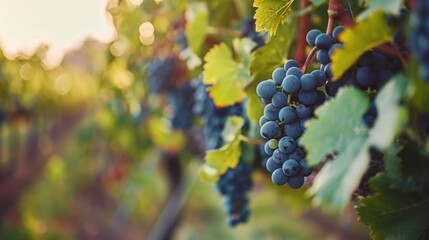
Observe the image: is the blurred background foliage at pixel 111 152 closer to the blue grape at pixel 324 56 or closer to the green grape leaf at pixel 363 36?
the blue grape at pixel 324 56

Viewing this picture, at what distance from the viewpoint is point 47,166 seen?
3.27 m

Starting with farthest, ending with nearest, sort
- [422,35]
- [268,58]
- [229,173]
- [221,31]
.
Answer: [221,31], [229,173], [268,58], [422,35]

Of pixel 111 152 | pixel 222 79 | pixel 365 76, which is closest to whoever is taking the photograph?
pixel 365 76

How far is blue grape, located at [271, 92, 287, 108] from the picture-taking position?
64 cm

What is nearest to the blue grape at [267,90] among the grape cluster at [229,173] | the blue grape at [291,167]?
the blue grape at [291,167]

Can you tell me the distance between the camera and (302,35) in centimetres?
95

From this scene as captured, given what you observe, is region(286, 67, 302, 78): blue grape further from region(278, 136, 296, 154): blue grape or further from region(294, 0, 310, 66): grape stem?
region(294, 0, 310, 66): grape stem

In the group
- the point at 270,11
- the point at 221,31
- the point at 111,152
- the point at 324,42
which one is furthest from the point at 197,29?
the point at 111,152

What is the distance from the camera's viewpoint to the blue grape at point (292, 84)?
0.63 m

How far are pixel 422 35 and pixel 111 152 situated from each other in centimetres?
277

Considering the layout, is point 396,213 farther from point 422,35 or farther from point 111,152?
point 111,152

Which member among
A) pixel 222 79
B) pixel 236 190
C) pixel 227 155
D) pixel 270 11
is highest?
pixel 270 11

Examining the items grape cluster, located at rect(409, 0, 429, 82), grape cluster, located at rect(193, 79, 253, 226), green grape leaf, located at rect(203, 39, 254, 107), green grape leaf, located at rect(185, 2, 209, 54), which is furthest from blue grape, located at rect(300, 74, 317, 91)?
green grape leaf, located at rect(185, 2, 209, 54)

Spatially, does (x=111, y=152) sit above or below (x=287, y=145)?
below
